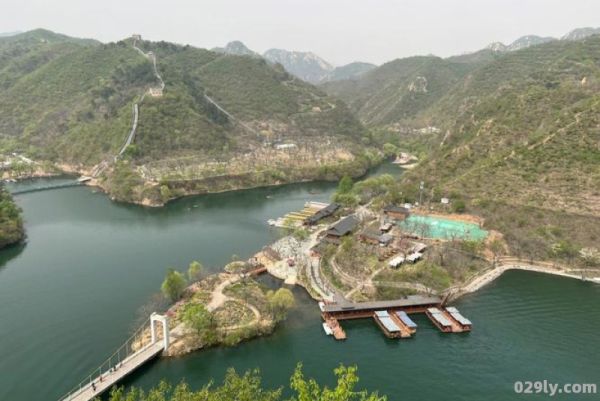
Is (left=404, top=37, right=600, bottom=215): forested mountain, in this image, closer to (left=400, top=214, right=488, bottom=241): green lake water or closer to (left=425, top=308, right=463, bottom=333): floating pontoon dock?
(left=400, top=214, right=488, bottom=241): green lake water

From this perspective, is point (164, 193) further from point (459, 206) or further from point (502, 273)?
point (502, 273)

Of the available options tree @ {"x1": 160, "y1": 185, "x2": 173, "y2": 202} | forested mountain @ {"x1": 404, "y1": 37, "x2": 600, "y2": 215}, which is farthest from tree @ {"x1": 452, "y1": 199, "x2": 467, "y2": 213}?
tree @ {"x1": 160, "y1": 185, "x2": 173, "y2": 202}

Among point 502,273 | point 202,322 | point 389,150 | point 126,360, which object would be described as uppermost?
point 389,150

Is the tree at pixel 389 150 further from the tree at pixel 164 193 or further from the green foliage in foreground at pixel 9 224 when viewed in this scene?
the green foliage in foreground at pixel 9 224

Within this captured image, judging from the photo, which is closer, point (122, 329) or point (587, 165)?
point (122, 329)

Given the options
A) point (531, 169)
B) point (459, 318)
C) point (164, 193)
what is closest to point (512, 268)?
point (459, 318)

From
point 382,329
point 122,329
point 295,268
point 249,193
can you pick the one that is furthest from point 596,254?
point 249,193

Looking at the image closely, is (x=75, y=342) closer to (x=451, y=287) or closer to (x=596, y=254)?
(x=451, y=287)
